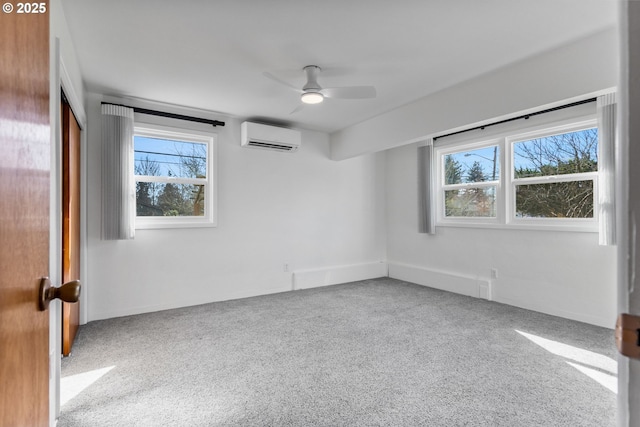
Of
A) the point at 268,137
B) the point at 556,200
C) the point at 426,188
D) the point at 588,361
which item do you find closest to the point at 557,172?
the point at 556,200

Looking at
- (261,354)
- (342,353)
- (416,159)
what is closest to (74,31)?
(261,354)

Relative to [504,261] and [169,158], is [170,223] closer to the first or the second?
[169,158]

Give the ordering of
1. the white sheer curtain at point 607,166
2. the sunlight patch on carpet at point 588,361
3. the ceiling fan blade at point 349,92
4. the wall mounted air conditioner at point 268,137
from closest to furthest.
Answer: the sunlight patch on carpet at point 588,361 < the ceiling fan blade at point 349,92 < the white sheer curtain at point 607,166 < the wall mounted air conditioner at point 268,137

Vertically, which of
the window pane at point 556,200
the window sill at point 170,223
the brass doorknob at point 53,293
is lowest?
A: the brass doorknob at point 53,293

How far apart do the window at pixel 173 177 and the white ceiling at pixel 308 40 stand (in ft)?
2.14

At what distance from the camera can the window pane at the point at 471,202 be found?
4367 millimetres

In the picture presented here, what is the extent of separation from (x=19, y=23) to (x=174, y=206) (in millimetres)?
3681

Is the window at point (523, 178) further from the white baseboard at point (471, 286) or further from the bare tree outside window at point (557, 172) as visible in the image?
the white baseboard at point (471, 286)

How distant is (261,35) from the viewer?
2.37 meters

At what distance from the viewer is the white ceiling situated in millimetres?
2070

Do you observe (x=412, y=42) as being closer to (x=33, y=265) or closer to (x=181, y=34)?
(x=181, y=34)

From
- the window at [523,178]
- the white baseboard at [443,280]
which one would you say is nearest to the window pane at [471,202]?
the window at [523,178]

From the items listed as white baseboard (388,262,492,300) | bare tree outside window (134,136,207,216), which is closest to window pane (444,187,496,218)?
white baseboard (388,262,492,300)

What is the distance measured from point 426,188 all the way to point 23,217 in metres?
4.91
